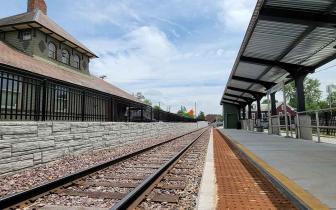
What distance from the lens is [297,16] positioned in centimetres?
1120

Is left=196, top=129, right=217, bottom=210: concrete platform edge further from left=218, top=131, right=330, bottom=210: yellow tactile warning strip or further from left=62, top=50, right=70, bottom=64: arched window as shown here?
left=62, top=50, right=70, bottom=64: arched window

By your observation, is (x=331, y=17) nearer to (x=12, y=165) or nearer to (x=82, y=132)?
(x=82, y=132)

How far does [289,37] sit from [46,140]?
11.3 meters

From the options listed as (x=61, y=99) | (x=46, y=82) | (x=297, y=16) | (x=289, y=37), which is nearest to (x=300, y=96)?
(x=289, y=37)

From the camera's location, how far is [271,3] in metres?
10.7

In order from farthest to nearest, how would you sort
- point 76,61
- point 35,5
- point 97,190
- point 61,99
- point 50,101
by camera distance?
point 76,61
point 35,5
point 61,99
point 50,101
point 97,190

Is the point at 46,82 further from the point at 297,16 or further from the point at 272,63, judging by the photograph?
the point at 272,63

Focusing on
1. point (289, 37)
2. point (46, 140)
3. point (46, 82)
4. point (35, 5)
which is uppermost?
point (35, 5)

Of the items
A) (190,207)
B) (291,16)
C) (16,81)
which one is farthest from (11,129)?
(291,16)

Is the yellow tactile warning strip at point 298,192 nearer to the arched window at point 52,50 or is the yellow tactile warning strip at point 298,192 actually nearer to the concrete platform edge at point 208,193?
the concrete platform edge at point 208,193

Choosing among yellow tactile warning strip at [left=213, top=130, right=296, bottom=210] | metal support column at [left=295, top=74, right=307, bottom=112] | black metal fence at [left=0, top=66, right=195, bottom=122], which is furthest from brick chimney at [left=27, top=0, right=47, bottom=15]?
yellow tactile warning strip at [left=213, top=130, right=296, bottom=210]

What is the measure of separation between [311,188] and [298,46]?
1190cm

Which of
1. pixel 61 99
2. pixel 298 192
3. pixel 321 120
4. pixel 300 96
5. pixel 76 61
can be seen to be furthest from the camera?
pixel 76 61

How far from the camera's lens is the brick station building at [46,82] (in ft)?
27.2
